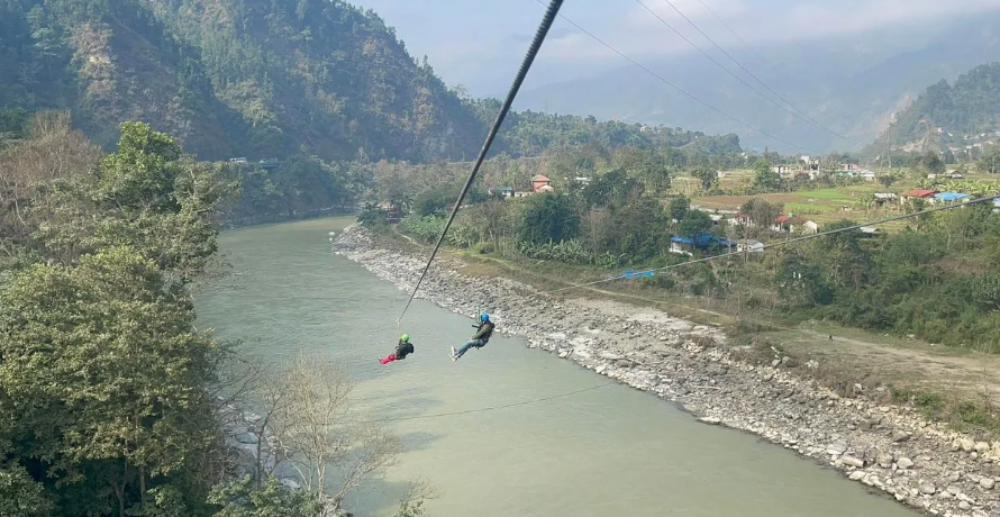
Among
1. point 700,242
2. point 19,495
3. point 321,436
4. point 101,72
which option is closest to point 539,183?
point 700,242

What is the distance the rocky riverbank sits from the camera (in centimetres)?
943

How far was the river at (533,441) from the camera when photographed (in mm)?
9242

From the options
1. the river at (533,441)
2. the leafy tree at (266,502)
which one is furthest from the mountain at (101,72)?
the leafy tree at (266,502)

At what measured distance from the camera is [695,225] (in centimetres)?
2073

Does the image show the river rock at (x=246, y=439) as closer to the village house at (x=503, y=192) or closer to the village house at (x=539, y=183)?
the village house at (x=503, y=192)

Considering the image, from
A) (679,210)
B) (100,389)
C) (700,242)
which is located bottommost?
(100,389)

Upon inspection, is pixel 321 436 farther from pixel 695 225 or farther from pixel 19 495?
pixel 695 225

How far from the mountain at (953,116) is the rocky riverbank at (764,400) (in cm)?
6924

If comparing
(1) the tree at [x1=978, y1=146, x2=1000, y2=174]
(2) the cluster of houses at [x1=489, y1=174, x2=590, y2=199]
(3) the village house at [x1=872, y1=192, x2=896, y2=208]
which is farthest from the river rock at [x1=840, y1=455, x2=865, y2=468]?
(1) the tree at [x1=978, y1=146, x2=1000, y2=174]

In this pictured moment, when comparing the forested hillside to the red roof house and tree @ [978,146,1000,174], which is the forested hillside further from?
tree @ [978,146,1000,174]

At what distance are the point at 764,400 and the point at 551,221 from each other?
42.5ft

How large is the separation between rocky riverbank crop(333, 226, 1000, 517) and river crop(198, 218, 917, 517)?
432mm

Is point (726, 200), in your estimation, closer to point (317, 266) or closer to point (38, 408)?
point (317, 266)

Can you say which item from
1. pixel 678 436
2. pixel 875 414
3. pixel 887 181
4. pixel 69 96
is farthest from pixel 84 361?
pixel 69 96
